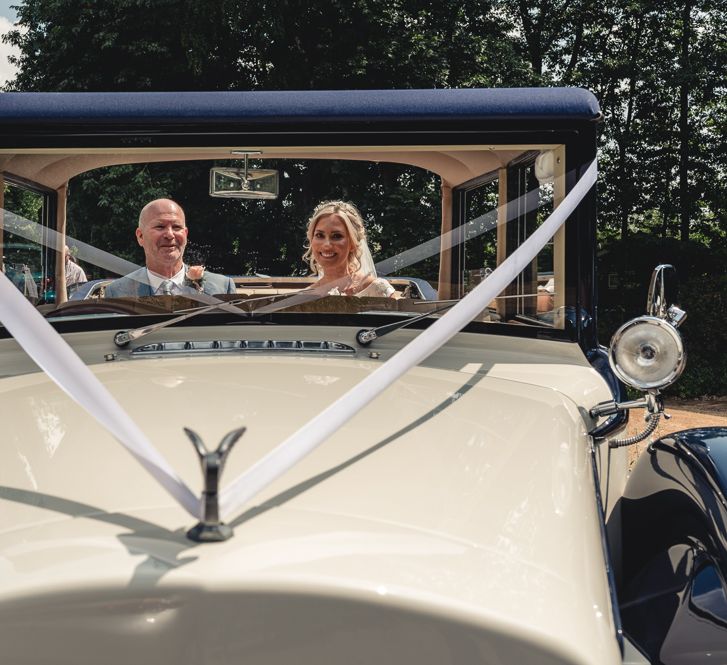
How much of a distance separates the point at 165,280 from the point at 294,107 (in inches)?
25.8

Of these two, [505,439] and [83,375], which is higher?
[83,375]

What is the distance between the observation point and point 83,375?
1.53 m

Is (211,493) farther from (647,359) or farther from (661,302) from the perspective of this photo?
(661,302)

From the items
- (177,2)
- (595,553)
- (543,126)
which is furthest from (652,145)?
(595,553)

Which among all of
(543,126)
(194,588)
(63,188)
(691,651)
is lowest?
(691,651)

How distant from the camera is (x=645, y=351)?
210 centimetres

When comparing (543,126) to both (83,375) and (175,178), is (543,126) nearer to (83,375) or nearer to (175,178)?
(175,178)

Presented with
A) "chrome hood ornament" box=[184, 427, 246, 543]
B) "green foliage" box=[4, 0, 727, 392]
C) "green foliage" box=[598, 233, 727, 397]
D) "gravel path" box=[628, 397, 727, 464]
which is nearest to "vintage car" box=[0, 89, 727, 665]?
"chrome hood ornament" box=[184, 427, 246, 543]

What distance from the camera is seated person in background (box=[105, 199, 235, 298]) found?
96.0 inches

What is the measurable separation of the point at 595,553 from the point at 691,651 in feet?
1.37

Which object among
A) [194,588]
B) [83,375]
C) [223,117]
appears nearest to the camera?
[194,588]

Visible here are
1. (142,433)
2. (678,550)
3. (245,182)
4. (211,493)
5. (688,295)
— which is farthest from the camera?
(688,295)

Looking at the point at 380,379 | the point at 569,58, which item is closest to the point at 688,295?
the point at 569,58

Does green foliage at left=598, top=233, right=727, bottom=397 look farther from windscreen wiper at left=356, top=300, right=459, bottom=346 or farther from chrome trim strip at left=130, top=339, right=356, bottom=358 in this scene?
chrome trim strip at left=130, top=339, right=356, bottom=358
